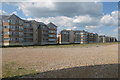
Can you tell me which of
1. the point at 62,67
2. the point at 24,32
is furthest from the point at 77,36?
the point at 62,67

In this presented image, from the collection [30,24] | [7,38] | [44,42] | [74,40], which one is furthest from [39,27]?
[74,40]

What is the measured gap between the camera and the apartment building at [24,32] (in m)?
40.0

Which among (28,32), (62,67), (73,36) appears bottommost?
(62,67)

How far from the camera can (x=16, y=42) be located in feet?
137

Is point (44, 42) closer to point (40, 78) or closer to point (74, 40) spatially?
point (74, 40)

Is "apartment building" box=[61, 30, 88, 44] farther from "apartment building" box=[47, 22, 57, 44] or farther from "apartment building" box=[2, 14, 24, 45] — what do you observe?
"apartment building" box=[2, 14, 24, 45]

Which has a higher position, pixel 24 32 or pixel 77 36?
pixel 24 32

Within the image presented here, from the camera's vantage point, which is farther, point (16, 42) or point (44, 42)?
point (44, 42)

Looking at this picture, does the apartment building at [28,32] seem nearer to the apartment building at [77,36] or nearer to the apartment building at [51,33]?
the apartment building at [51,33]

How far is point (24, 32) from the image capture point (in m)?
47.2

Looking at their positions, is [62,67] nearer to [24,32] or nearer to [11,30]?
[11,30]

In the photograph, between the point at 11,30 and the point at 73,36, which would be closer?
the point at 11,30

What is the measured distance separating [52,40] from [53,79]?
51681 mm

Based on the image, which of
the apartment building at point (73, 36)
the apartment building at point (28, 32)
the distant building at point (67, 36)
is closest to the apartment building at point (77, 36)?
the apartment building at point (73, 36)
